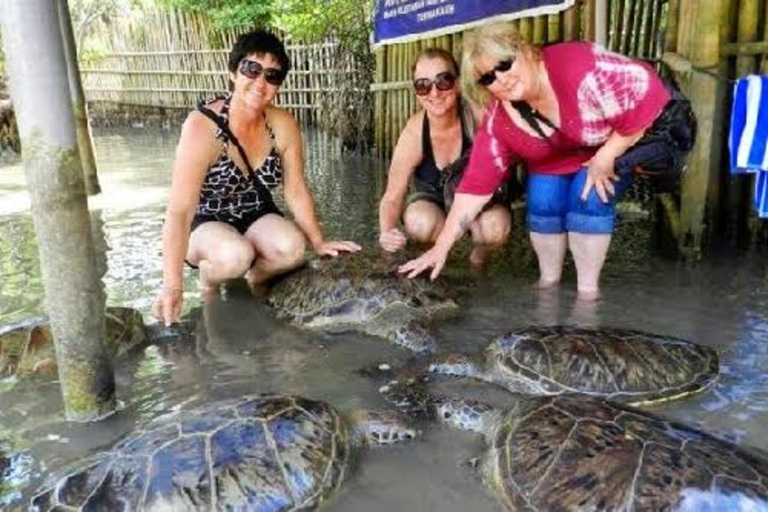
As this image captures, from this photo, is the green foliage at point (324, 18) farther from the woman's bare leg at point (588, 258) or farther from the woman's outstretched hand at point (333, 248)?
the woman's bare leg at point (588, 258)

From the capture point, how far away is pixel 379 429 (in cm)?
287

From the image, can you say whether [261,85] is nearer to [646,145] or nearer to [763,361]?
[646,145]

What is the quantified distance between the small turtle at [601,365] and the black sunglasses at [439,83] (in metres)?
1.83

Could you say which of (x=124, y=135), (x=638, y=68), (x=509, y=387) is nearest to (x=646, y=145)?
(x=638, y=68)

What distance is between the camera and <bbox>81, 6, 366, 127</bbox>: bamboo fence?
A: 15352mm

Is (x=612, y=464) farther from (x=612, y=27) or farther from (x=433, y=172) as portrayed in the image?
(x=612, y=27)

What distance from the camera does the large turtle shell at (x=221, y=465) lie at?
224cm

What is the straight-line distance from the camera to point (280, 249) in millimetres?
4598

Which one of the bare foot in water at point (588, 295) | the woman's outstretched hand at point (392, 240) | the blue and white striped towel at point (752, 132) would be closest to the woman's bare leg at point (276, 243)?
the woman's outstretched hand at point (392, 240)

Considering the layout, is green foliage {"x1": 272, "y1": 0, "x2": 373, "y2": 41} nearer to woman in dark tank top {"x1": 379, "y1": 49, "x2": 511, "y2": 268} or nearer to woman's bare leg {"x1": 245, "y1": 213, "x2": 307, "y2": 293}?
woman in dark tank top {"x1": 379, "y1": 49, "x2": 511, "y2": 268}

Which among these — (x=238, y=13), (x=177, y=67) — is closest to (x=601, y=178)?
(x=238, y=13)

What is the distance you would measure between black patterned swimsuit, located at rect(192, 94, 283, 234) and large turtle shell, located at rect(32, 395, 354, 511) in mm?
2110

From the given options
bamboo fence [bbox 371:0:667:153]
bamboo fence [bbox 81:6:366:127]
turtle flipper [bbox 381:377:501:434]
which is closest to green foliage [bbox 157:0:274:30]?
bamboo fence [bbox 81:6:366:127]

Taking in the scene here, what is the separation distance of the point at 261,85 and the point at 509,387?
2224mm
